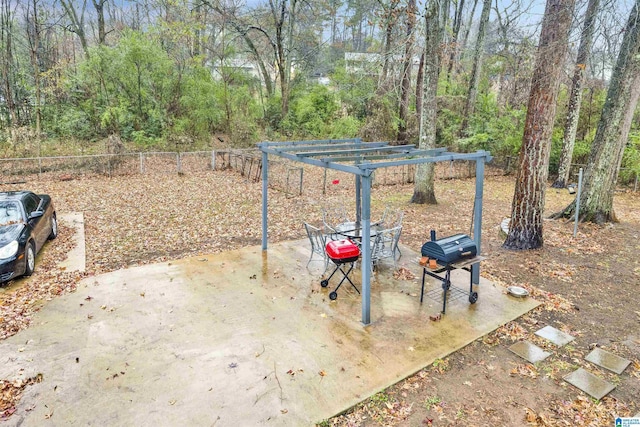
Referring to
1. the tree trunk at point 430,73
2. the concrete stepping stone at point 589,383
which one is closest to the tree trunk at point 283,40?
the tree trunk at point 430,73

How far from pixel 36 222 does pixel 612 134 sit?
10.9 m

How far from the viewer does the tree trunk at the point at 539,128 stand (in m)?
6.21

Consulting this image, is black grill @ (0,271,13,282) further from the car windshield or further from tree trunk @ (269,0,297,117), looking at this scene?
tree trunk @ (269,0,297,117)

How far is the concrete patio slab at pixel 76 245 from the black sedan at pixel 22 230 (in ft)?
1.39

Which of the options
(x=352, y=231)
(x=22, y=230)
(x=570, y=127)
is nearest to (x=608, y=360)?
(x=352, y=231)

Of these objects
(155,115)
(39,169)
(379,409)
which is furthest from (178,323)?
(155,115)

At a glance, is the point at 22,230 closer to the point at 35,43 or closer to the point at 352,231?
the point at 352,231

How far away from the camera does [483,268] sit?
6164mm

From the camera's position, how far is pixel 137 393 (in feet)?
10.8

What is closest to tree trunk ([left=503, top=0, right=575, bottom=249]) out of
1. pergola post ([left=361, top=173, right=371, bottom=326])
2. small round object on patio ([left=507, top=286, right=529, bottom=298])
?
small round object on patio ([left=507, top=286, right=529, bottom=298])

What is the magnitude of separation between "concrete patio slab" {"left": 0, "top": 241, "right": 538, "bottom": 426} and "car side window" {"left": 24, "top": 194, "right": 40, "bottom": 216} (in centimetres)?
210

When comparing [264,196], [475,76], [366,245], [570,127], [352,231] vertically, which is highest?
[475,76]

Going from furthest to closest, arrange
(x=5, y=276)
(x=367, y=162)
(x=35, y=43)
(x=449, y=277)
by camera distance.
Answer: (x=35, y=43), (x=5, y=276), (x=449, y=277), (x=367, y=162)

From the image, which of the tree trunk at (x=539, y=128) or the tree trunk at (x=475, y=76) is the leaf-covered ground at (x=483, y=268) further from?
the tree trunk at (x=475, y=76)
